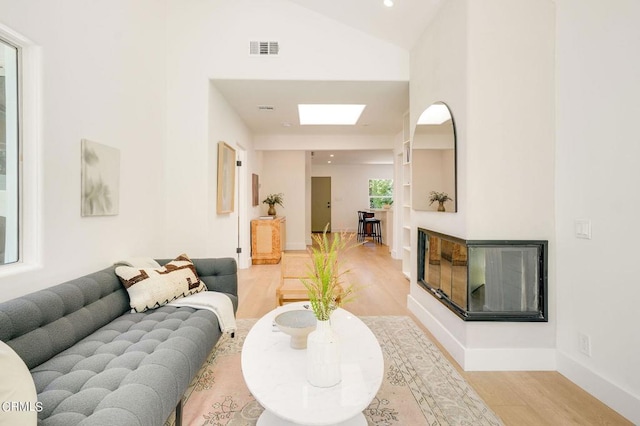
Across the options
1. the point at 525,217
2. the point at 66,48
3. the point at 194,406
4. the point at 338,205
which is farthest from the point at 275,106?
the point at 338,205

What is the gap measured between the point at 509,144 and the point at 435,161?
0.64 m

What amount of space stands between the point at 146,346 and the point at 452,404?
5.64ft

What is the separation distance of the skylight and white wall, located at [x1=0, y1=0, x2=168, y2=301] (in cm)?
252

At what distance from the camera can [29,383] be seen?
1.05 meters

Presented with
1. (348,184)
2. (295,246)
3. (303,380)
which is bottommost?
(295,246)

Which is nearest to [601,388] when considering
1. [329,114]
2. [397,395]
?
[397,395]

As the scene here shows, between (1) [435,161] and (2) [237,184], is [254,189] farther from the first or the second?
(1) [435,161]

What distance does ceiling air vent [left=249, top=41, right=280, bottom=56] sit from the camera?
3471 mm

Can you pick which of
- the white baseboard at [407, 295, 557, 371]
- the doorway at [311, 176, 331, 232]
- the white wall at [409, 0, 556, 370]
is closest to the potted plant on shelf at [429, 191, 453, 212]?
the white wall at [409, 0, 556, 370]

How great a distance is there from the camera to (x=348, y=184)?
39.7 feet

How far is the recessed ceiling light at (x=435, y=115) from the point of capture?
2.59 m

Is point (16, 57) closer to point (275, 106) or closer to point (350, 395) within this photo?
point (350, 395)

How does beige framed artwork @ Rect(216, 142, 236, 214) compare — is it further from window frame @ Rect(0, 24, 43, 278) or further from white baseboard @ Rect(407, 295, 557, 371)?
white baseboard @ Rect(407, 295, 557, 371)

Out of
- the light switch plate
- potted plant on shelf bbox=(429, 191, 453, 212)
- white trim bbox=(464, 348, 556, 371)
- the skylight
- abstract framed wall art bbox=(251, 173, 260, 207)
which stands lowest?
white trim bbox=(464, 348, 556, 371)
